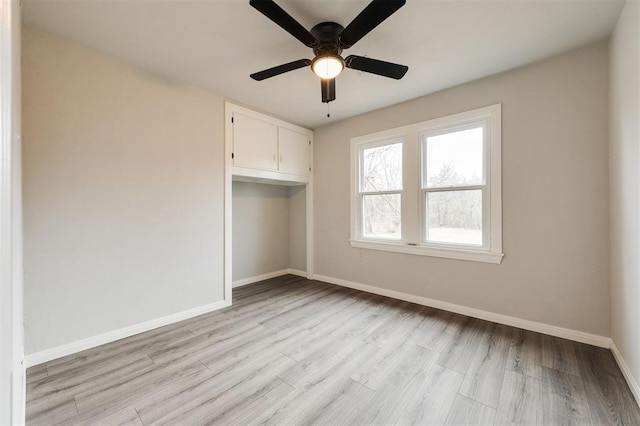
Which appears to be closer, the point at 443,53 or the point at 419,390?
the point at 419,390

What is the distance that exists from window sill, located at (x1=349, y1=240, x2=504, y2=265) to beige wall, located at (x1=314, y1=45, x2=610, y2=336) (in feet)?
0.24

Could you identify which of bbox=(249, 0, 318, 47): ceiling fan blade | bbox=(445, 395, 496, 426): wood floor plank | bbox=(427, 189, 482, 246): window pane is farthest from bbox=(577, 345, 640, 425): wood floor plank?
bbox=(249, 0, 318, 47): ceiling fan blade

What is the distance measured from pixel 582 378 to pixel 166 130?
4.08 m

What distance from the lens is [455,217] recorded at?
3.04m

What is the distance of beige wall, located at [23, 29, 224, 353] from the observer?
2041mm

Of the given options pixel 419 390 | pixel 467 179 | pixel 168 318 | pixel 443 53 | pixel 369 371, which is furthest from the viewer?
pixel 467 179

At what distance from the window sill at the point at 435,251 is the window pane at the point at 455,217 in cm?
12

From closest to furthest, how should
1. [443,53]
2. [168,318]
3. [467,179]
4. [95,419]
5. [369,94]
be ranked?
[95,419]
[443,53]
[168,318]
[467,179]
[369,94]

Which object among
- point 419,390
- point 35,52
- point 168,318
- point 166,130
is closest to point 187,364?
point 168,318

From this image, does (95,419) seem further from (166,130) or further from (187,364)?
(166,130)

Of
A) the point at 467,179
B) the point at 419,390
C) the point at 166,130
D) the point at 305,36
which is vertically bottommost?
the point at 419,390

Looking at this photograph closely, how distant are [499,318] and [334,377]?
1948 millimetres

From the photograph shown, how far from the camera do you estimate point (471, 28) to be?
6.68 ft

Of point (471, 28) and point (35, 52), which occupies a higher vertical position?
point (471, 28)
